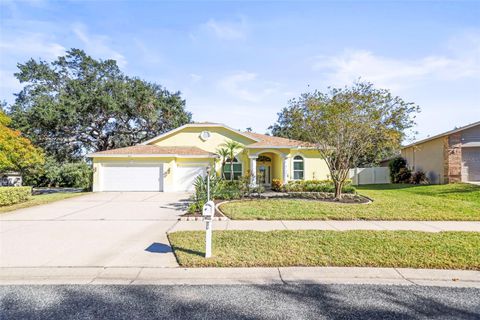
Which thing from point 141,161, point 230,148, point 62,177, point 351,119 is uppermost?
point 351,119

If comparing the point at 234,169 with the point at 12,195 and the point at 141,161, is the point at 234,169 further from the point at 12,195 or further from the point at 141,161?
the point at 12,195

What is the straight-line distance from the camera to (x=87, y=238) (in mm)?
6707

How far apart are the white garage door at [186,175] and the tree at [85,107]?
28.5 ft

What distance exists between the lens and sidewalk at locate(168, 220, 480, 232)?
762 centimetres

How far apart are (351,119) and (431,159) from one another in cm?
1182

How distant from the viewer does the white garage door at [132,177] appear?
18.8 m

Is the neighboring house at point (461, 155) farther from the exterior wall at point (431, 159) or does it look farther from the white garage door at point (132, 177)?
the white garage door at point (132, 177)

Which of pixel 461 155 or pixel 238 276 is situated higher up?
pixel 461 155

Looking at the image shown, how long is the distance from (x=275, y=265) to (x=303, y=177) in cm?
1618

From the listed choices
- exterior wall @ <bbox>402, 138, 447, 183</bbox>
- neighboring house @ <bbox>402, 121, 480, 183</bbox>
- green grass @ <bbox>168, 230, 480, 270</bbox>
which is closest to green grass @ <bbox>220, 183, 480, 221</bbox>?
green grass @ <bbox>168, 230, 480, 270</bbox>

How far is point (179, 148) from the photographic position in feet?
67.6

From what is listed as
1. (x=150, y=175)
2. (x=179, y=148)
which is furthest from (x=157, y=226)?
(x=179, y=148)

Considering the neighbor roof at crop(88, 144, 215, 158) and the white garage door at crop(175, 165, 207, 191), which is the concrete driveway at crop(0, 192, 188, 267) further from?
the white garage door at crop(175, 165, 207, 191)

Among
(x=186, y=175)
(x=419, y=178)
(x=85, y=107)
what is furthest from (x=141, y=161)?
(x=419, y=178)
